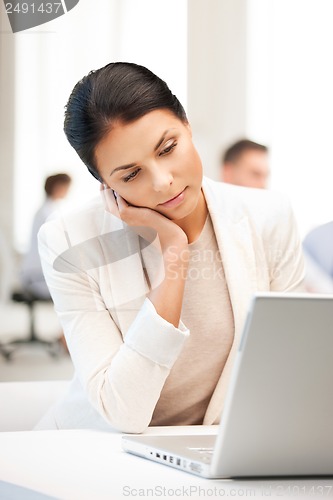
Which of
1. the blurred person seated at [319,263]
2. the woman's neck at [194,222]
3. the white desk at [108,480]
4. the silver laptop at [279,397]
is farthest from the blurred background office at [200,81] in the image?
the silver laptop at [279,397]

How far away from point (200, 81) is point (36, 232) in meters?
1.76

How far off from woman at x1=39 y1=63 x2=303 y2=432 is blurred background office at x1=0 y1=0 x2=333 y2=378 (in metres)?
4.27

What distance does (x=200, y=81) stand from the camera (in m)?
6.39

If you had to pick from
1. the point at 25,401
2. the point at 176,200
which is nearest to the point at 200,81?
the point at 176,200

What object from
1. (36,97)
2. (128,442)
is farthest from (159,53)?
(128,442)

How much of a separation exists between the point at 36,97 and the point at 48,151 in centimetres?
42

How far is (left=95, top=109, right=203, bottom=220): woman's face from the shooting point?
1451mm

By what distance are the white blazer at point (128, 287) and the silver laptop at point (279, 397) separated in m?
0.44

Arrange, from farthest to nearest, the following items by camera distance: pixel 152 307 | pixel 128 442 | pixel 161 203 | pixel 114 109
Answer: pixel 161 203 < pixel 114 109 < pixel 152 307 < pixel 128 442

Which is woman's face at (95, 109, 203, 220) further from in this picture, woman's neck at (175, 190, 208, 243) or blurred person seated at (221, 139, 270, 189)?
blurred person seated at (221, 139, 270, 189)

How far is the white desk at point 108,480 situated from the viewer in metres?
0.84

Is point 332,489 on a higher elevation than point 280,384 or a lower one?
lower

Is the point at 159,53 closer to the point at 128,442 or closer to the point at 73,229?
the point at 73,229

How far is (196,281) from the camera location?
63.1 inches
